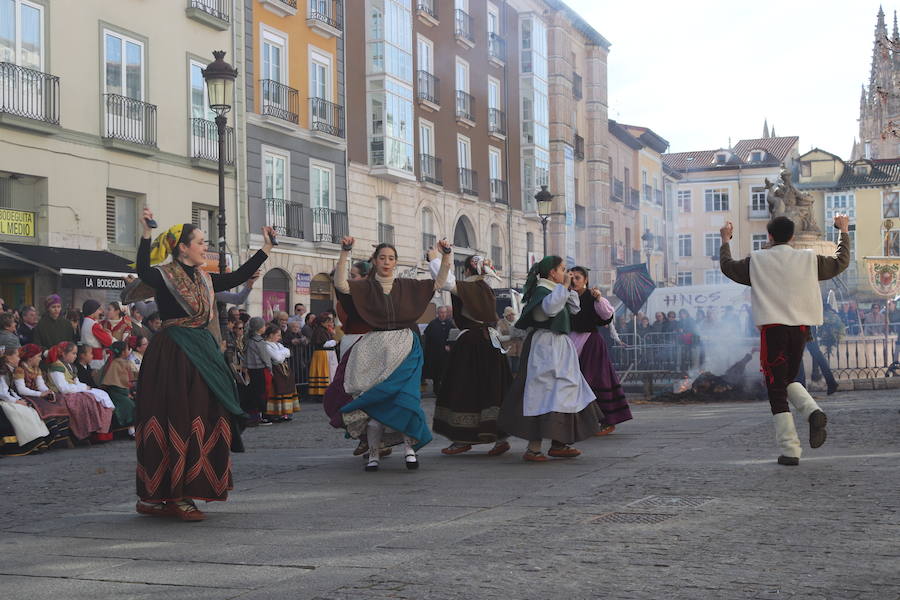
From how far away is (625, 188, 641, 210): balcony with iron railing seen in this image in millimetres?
65125

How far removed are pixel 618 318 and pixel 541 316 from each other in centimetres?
2145

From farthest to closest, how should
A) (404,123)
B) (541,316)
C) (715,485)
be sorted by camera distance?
(404,123)
(541,316)
(715,485)

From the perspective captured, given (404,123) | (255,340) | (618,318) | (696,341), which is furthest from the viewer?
(404,123)

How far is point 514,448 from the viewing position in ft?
38.1

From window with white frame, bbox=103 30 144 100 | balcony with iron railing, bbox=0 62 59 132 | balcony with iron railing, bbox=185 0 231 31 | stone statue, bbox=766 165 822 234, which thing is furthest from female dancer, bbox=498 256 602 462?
balcony with iron railing, bbox=185 0 231 31

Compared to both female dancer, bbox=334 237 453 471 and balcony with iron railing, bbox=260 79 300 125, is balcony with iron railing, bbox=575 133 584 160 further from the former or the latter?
female dancer, bbox=334 237 453 471

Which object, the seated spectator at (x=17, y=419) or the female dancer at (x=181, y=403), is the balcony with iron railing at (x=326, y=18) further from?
the female dancer at (x=181, y=403)

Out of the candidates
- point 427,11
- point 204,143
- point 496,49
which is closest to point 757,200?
point 496,49

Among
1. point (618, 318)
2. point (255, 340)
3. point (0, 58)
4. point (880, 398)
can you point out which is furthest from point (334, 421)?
point (618, 318)

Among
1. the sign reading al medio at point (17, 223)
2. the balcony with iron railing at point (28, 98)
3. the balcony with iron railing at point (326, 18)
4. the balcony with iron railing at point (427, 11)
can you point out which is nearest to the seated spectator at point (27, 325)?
the sign reading al medio at point (17, 223)

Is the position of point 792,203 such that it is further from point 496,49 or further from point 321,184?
point 496,49

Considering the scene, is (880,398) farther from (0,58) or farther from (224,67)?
(0,58)

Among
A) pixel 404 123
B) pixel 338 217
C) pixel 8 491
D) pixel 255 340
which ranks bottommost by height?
pixel 8 491

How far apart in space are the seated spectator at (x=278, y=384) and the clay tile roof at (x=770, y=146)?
77.1 meters
